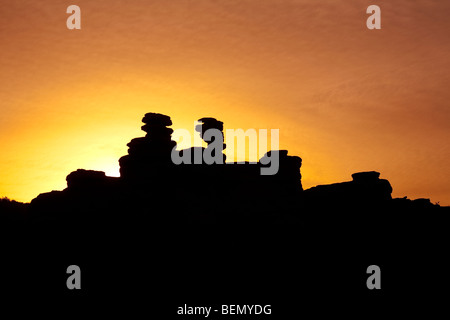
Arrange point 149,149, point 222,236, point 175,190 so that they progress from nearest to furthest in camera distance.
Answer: point 222,236, point 149,149, point 175,190

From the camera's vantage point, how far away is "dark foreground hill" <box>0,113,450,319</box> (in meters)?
55.3

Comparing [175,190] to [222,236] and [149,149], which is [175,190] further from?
[222,236]

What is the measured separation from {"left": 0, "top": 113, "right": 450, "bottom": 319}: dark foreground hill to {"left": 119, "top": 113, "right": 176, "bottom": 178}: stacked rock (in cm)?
13

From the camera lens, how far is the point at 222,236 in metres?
60.3

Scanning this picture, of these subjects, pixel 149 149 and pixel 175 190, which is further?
pixel 175 190

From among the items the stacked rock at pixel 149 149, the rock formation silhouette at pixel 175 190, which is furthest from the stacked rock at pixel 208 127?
the stacked rock at pixel 149 149

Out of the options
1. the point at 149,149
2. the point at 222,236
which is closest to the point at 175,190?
the point at 149,149

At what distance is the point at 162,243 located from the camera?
59.1 m

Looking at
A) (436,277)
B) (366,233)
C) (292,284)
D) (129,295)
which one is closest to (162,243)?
(129,295)

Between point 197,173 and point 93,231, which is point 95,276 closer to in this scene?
point 93,231

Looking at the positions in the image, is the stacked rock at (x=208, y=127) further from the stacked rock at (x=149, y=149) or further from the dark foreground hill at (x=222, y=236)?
the stacked rock at (x=149, y=149)

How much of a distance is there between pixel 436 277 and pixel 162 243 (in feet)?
105

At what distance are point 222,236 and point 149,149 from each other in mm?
14221

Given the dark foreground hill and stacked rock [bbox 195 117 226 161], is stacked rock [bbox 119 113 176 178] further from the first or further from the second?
stacked rock [bbox 195 117 226 161]
